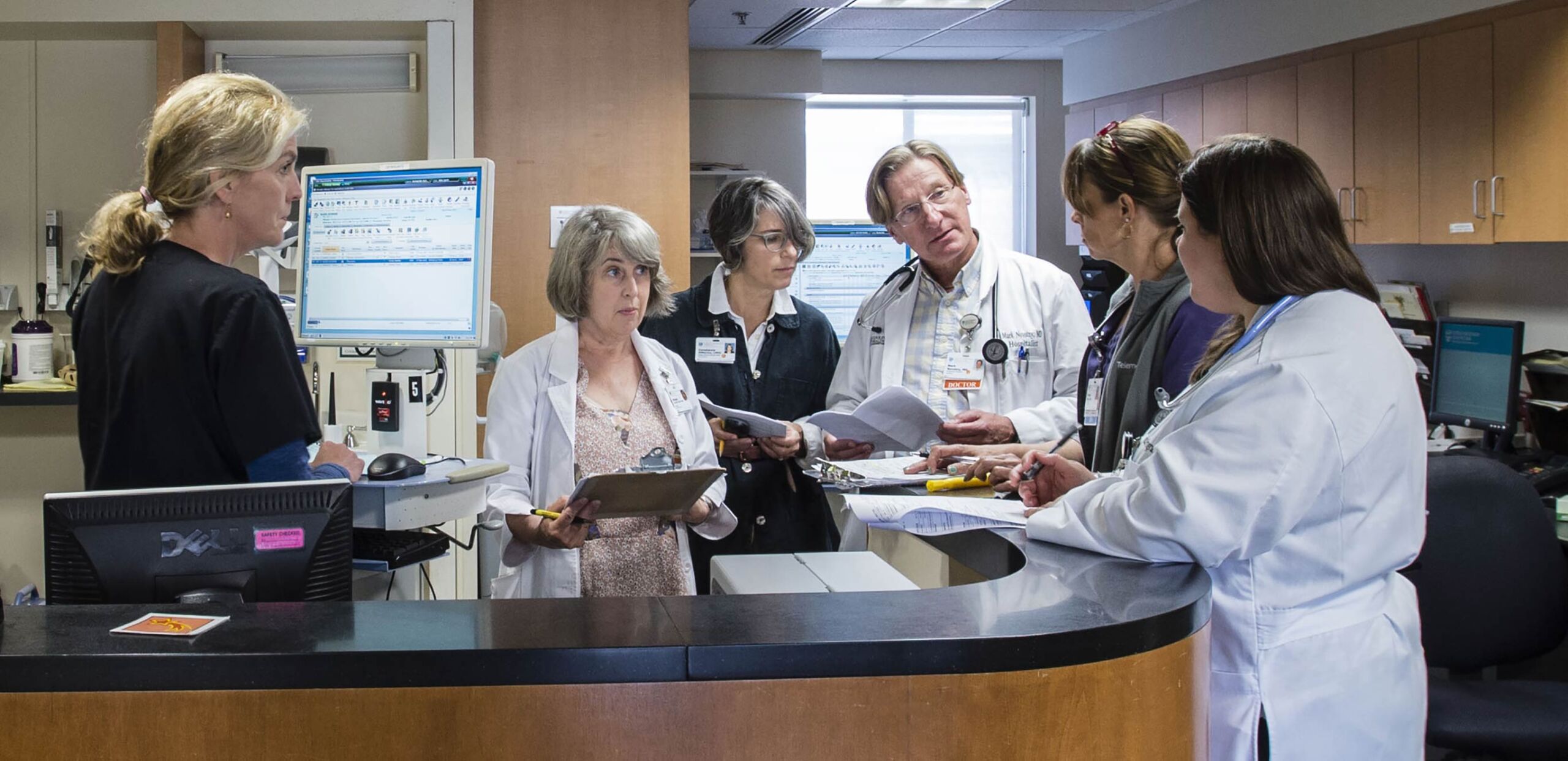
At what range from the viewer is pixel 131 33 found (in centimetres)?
455

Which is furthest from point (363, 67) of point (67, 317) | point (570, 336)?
point (570, 336)

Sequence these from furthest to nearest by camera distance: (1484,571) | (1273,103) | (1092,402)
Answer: (1273,103) < (1484,571) < (1092,402)

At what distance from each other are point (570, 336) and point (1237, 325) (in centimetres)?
137

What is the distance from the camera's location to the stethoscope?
273 centimetres

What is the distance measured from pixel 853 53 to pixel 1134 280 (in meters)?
5.94

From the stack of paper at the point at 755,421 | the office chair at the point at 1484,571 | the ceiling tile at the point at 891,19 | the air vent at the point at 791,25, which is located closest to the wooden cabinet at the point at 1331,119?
the ceiling tile at the point at 891,19

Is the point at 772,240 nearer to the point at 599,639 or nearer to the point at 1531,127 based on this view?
the point at 599,639

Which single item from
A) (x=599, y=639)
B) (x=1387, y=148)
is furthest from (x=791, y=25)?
(x=599, y=639)

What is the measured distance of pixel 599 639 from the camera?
1.17 meters

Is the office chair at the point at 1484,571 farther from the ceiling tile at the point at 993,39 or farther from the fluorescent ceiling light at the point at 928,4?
the ceiling tile at the point at 993,39

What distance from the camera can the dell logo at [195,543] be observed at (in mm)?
1419

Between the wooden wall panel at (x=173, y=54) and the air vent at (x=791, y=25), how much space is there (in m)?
3.00

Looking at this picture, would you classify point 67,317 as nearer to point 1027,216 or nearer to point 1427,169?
point 1427,169

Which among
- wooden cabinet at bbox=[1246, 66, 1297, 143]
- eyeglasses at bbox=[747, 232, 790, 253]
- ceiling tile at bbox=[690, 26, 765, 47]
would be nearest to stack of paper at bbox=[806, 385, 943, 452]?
eyeglasses at bbox=[747, 232, 790, 253]
